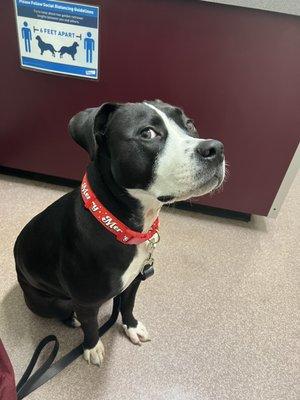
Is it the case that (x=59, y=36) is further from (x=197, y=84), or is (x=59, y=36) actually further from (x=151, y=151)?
(x=151, y=151)

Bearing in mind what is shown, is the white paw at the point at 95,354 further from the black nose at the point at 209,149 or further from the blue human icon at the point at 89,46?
the blue human icon at the point at 89,46

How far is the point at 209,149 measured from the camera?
810 millimetres

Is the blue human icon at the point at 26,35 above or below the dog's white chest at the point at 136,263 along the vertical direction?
above

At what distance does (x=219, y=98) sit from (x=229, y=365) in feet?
3.31

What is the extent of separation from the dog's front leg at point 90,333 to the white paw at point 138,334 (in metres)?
0.11

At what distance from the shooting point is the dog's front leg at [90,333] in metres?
1.08

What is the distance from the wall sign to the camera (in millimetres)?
1381

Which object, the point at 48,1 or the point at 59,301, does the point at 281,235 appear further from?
the point at 48,1

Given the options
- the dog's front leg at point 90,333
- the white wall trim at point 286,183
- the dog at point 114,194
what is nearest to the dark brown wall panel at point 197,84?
the white wall trim at point 286,183

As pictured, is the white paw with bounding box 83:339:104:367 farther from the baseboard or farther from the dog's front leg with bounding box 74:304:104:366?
the baseboard

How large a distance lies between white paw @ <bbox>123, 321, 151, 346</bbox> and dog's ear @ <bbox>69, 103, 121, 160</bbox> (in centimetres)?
74

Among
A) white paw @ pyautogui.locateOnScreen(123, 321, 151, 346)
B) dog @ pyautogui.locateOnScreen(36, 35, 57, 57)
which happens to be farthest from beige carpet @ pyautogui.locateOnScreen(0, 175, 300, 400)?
dog @ pyautogui.locateOnScreen(36, 35, 57, 57)

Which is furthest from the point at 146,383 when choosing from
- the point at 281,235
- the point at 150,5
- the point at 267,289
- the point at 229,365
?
the point at 150,5

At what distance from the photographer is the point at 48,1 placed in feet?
4.49
